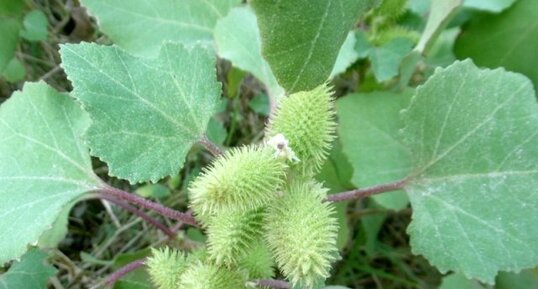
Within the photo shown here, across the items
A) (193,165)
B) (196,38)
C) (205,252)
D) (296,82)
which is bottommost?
(193,165)

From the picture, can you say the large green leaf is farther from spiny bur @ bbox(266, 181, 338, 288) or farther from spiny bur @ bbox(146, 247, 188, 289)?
spiny bur @ bbox(266, 181, 338, 288)

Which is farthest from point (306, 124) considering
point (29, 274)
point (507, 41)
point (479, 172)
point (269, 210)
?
point (507, 41)

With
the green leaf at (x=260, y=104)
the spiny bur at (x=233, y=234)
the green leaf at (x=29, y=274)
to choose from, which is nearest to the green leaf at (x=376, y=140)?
the green leaf at (x=260, y=104)

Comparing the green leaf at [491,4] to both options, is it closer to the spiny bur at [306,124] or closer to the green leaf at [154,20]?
the green leaf at [154,20]

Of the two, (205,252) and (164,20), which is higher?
(164,20)

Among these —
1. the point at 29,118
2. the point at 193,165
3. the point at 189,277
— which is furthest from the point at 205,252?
the point at 193,165

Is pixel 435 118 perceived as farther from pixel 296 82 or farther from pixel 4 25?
pixel 4 25
